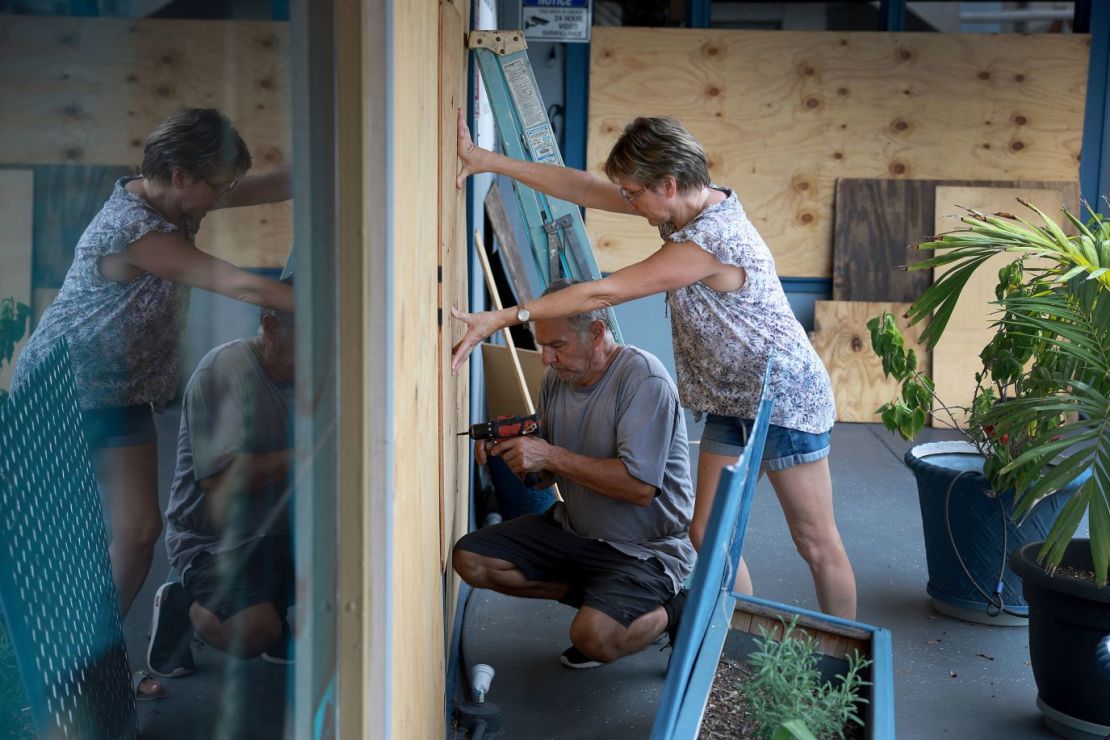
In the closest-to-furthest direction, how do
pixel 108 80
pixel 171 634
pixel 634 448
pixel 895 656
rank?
pixel 108 80
pixel 171 634
pixel 634 448
pixel 895 656

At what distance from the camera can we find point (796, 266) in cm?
741

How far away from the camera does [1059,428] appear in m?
3.28

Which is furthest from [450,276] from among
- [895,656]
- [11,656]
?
[895,656]

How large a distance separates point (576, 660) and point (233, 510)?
2.46 meters

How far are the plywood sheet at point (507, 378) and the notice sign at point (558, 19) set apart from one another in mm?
1954

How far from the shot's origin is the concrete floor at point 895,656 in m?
3.30

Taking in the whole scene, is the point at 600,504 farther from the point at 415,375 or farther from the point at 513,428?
the point at 415,375

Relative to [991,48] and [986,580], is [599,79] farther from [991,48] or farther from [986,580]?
[986,580]

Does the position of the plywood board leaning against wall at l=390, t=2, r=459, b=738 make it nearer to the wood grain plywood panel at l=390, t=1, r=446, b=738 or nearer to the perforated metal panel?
the wood grain plywood panel at l=390, t=1, r=446, b=738

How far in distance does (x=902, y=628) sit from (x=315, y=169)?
10.7ft

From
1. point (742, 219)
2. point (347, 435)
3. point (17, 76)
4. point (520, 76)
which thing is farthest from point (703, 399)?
point (17, 76)

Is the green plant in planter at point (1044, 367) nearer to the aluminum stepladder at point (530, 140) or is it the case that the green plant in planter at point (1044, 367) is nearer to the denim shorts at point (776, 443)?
the denim shorts at point (776, 443)

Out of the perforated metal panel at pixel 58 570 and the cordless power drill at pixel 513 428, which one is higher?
the perforated metal panel at pixel 58 570

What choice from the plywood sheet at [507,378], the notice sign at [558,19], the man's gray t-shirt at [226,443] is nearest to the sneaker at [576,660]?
the plywood sheet at [507,378]
